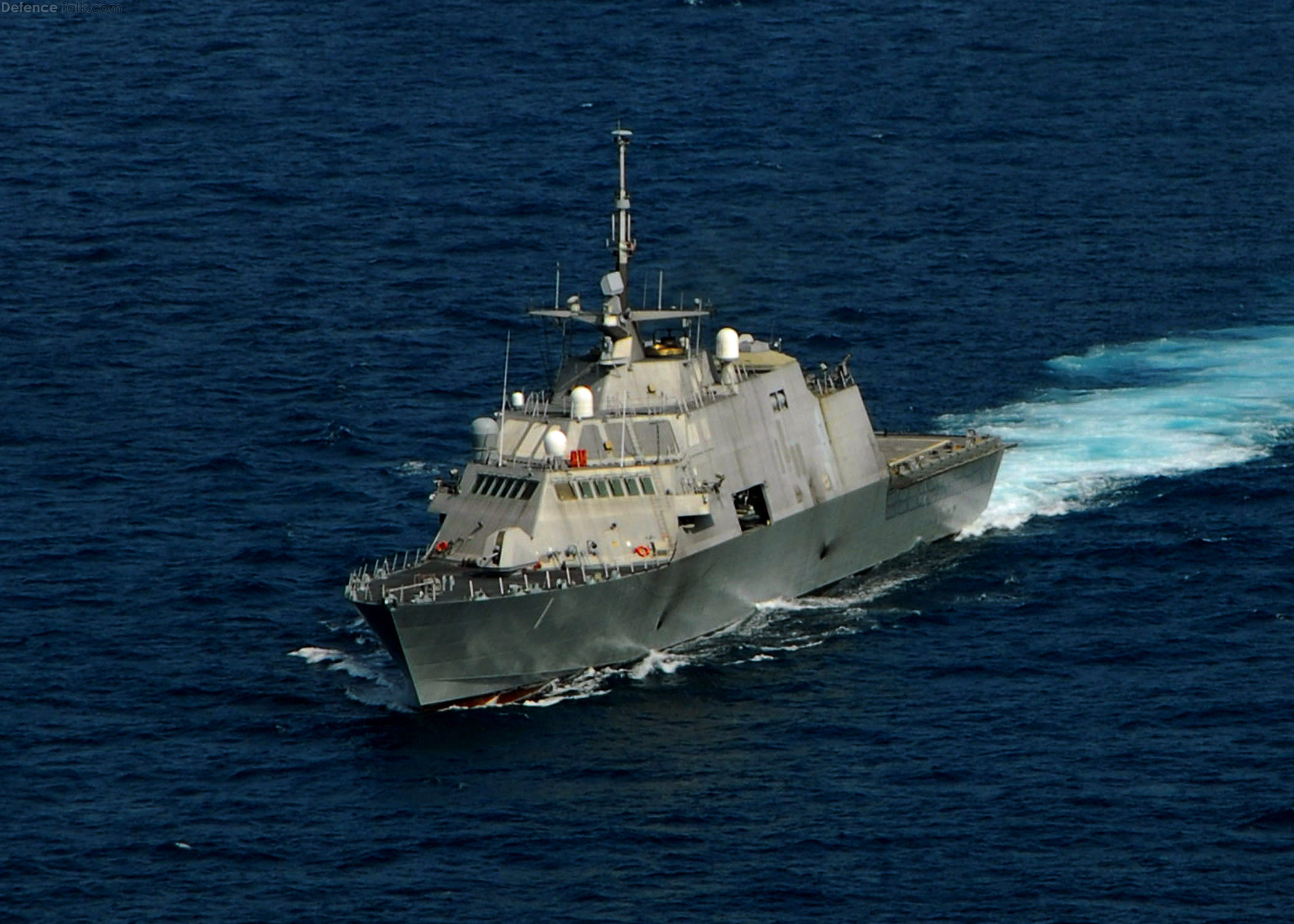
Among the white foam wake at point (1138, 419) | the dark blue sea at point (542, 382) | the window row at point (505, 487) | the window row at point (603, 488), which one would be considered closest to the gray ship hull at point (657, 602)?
the dark blue sea at point (542, 382)

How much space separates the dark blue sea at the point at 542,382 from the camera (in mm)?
78188

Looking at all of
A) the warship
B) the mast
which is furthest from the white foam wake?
the mast

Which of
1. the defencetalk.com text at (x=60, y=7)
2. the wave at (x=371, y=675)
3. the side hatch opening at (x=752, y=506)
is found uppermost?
the defencetalk.com text at (x=60, y=7)

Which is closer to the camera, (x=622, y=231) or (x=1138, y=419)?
(x=622, y=231)

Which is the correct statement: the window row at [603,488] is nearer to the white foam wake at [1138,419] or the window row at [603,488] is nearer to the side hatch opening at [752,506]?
the side hatch opening at [752,506]

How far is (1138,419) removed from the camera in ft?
373

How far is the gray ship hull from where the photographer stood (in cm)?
8762

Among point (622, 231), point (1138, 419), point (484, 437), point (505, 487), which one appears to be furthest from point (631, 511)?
point (1138, 419)

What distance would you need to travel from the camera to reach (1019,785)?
8131 centimetres

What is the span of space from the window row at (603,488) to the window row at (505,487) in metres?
0.89

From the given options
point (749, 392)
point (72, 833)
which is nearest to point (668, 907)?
point (72, 833)

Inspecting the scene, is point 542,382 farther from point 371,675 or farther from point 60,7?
point 60,7

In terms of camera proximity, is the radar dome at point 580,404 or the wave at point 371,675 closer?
the wave at point 371,675

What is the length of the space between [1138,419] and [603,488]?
2999 cm
